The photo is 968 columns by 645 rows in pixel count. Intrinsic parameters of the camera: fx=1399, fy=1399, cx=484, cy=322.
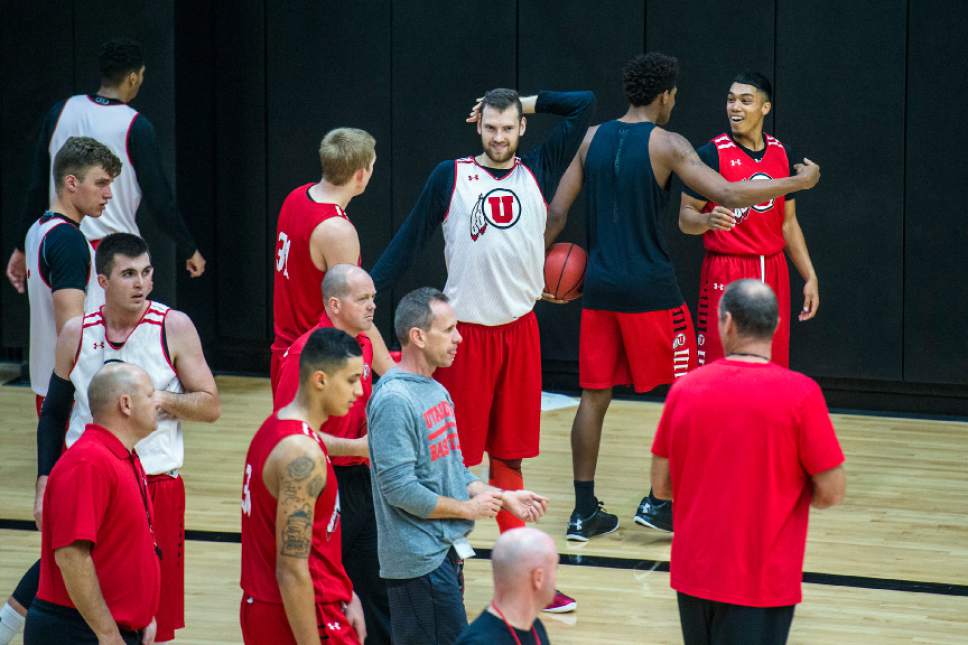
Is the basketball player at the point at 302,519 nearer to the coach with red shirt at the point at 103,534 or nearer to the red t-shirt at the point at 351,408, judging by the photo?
the coach with red shirt at the point at 103,534

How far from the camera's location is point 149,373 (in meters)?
4.29

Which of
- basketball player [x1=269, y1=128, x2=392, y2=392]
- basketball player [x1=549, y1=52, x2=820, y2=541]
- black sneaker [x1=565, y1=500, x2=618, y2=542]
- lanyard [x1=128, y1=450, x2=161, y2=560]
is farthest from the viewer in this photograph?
black sneaker [x1=565, y1=500, x2=618, y2=542]

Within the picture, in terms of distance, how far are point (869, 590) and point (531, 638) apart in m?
2.97

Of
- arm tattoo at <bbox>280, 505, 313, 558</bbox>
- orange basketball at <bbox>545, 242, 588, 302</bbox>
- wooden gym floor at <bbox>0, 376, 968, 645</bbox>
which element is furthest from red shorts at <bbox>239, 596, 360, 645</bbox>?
orange basketball at <bbox>545, 242, 588, 302</bbox>

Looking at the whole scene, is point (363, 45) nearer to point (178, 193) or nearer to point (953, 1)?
point (178, 193)

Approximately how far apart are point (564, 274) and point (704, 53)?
3297mm

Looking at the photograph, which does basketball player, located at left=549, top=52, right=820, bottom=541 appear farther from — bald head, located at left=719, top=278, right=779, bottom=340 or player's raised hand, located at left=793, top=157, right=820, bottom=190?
bald head, located at left=719, top=278, right=779, bottom=340

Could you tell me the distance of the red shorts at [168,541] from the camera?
14.3 ft

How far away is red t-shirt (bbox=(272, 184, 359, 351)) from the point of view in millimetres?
5301

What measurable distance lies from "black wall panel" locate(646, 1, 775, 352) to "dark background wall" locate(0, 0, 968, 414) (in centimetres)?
1

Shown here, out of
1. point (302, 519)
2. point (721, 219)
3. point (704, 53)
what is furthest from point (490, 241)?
point (704, 53)

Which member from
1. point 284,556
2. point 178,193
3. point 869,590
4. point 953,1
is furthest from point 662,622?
point 178,193

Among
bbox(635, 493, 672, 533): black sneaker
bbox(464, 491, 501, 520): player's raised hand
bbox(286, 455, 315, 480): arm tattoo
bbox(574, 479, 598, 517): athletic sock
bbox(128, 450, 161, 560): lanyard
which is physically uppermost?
bbox(286, 455, 315, 480): arm tattoo

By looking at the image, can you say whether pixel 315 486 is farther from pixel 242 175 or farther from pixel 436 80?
pixel 242 175
